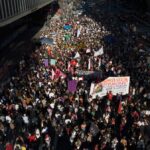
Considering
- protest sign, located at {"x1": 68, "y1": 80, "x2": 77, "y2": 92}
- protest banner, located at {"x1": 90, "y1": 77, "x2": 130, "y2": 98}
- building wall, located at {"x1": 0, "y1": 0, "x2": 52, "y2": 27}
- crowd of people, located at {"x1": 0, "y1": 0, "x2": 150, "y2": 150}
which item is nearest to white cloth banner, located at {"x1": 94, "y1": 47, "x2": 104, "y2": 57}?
crowd of people, located at {"x1": 0, "y1": 0, "x2": 150, "y2": 150}

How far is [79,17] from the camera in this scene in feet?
240

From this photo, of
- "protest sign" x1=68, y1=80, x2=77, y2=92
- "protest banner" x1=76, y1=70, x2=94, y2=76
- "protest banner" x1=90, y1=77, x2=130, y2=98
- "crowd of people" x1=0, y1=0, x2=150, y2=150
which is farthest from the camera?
"protest banner" x1=76, y1=70, x2=94, y2=76

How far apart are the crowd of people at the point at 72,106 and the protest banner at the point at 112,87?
0.35 meters

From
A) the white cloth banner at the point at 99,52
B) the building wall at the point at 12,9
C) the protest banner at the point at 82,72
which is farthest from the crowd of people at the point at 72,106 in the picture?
the building wall at the point at 12,9

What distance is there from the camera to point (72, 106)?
2948 centimetres

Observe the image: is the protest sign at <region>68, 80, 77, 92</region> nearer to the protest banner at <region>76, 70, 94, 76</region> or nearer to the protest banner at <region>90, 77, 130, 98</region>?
the protest banner at <region>90, 77, 130, 98</region>

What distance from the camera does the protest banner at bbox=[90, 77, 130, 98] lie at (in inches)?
1224

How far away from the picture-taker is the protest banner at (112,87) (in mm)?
31094

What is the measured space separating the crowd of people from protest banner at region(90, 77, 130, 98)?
0.35 metres

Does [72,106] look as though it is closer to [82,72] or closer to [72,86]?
[72,86]

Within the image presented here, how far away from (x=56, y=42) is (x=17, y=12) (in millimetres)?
13432

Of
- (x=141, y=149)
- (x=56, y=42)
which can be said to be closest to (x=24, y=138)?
(x=141, y=149)

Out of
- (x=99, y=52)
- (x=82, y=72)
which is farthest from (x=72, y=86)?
(x=99, y=52)

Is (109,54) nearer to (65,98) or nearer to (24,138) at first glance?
(65,98)
